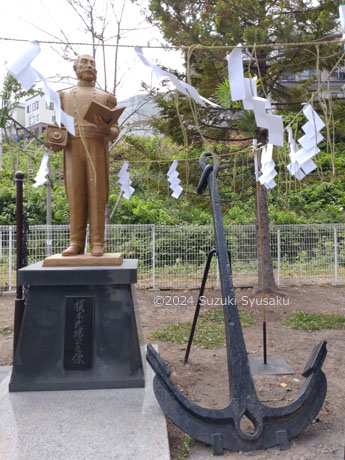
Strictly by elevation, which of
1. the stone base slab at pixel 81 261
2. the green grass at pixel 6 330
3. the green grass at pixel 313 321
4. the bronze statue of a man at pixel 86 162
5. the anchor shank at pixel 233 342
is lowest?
the green grass at pixel 6 330

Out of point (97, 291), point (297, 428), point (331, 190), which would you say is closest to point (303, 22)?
point (97, 291)

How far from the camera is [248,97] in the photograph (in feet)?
7.83

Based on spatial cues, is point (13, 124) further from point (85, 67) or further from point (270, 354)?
point (270, 354)

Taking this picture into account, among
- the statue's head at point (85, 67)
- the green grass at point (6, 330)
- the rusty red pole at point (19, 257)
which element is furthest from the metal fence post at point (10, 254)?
the statue's head at point (85, 67)

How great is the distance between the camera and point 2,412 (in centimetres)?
263

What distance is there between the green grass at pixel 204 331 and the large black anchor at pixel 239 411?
8.30 ft

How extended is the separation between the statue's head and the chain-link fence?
496 centimetres

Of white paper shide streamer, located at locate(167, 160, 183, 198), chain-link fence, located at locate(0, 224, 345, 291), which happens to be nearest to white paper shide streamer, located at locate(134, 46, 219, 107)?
white paper shide streamer, located at locate(167, 160, 183, 198)

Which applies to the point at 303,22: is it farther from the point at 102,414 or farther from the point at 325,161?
the point at 325,161

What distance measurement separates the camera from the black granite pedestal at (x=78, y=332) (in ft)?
10.1

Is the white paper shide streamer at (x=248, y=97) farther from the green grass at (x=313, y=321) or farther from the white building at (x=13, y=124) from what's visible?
the white building at (x=13, y=124)

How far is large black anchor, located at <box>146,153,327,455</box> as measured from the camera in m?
2.24

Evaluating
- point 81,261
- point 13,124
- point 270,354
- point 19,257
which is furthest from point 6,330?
point 13,124

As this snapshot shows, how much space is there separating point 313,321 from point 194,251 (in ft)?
11.0
